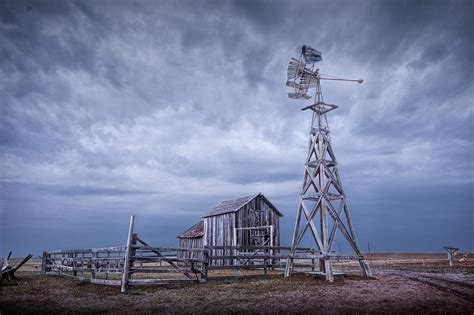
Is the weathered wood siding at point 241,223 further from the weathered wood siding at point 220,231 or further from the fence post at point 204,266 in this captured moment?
the fence post at point 204,266

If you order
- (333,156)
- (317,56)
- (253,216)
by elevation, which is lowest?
(253,216)

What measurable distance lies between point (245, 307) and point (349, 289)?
5005 mm

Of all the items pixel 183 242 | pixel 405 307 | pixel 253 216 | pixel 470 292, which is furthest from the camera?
pixel 183 242

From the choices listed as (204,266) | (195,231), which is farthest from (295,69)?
(195,231)

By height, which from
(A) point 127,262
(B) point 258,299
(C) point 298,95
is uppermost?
(C) point 298,95

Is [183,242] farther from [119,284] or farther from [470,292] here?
[470,292]

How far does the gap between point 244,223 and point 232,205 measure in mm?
2392

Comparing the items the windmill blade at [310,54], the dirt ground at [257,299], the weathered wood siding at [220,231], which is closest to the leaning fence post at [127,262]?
the dirt ground at [257,299]

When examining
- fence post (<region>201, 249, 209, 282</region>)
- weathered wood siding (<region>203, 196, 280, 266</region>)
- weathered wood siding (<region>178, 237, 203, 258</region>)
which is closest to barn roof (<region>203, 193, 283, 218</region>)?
weathered wood siding (<region>203, 196, 280, 266</region>)

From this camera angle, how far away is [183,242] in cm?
3950

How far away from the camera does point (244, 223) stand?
1115 inches

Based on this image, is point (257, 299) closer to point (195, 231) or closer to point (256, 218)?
point (256, 218)

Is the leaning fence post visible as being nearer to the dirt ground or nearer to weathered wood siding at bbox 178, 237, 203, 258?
the dirt ground

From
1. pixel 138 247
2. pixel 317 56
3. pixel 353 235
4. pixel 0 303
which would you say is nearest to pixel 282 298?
pixel 138 247
